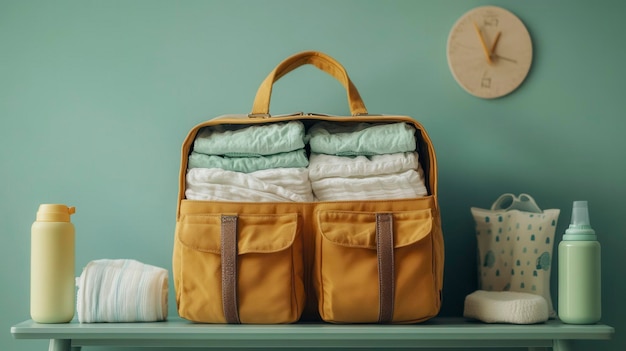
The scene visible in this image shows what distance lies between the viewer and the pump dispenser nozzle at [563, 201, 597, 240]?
1560mm

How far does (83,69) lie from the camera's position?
6.28 feet

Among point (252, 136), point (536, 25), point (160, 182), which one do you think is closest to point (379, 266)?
point (252, 136)

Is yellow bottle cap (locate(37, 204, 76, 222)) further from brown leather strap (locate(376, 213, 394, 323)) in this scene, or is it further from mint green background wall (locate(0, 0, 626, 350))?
brown leather strap (locate(376, 213, 394, 323))

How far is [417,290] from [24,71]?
1168 mm

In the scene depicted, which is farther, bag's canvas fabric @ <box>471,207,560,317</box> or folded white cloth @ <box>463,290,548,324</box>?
bag's canvas fabric @ <box>471,207,560,317</box>

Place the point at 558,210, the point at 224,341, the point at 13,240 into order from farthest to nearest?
the point at 13,240, the point at 558,210, the point at 224,341

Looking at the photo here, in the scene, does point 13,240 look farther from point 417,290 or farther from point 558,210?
point 558,210

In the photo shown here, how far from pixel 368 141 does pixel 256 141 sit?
9.8 inches

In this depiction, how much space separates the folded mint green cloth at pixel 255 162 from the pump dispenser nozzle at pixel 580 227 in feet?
1.96

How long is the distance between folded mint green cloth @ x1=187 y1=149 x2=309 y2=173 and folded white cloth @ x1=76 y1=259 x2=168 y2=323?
28 centimetres

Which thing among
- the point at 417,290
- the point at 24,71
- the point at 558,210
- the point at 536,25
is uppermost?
the point at 536,25

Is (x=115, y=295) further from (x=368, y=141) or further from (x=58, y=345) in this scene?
(x=368, y=141)

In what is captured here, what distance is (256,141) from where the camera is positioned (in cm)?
160

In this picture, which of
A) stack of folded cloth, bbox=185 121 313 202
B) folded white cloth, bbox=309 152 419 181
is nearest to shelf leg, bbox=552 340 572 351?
folded white cloth, bbox=309 152 419 181
